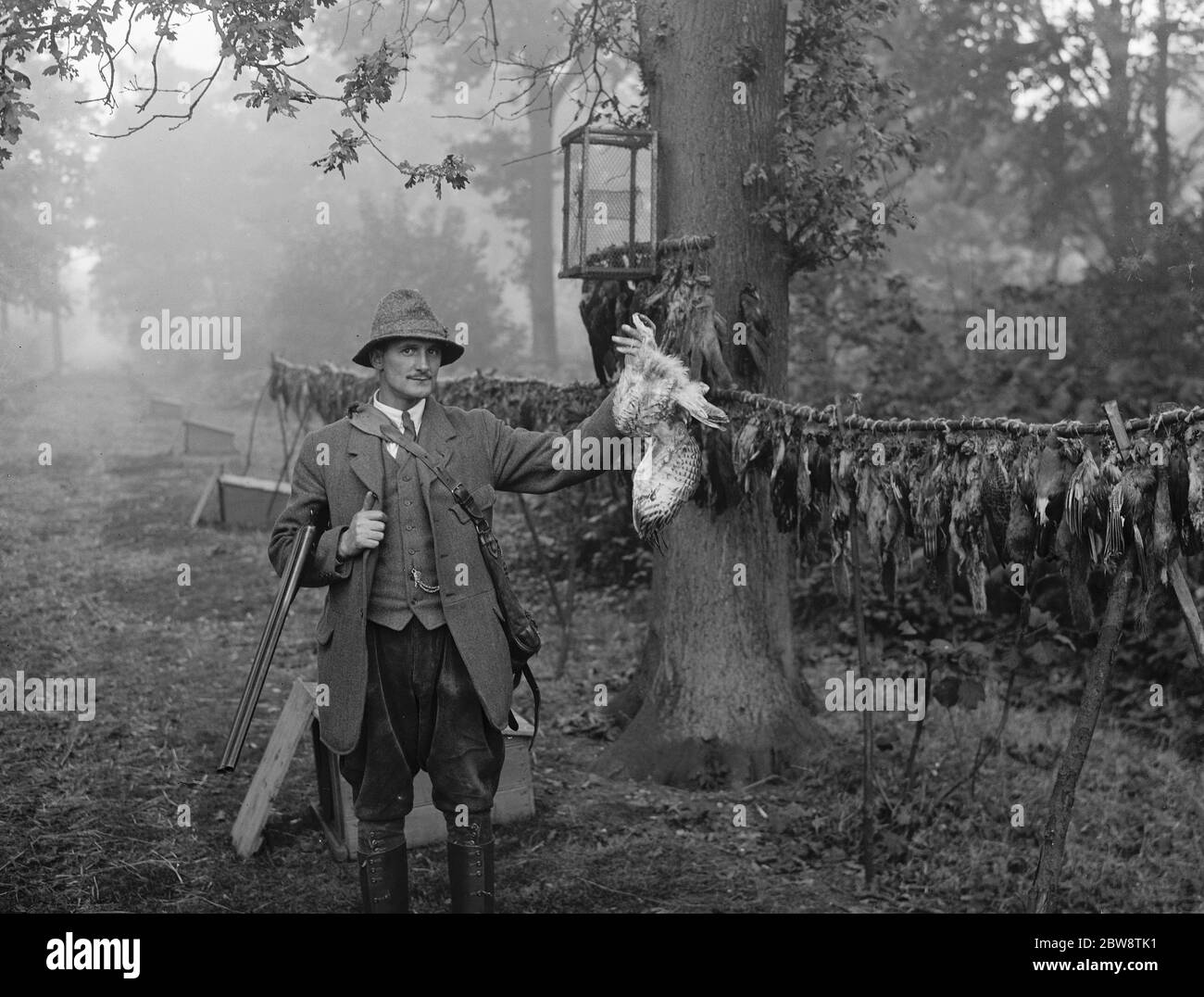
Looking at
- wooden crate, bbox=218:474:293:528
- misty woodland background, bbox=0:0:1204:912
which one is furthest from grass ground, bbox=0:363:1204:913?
wooden crate, bbox=218:474:293:528

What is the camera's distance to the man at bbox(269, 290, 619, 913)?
410 centimetres

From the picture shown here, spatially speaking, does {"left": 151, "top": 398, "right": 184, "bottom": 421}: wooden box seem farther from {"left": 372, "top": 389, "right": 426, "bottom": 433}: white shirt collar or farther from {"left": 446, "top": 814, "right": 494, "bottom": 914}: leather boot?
{"left": 446, "top": 814, "right": 494, "bottom": 914}: leather boot

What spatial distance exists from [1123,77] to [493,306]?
1533 centimetres

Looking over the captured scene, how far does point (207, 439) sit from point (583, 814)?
16.7m

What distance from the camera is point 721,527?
639cm

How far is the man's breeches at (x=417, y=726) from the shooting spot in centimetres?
413

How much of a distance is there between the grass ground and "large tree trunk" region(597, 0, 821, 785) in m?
0.27

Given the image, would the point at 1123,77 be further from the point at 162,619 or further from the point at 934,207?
the point at 162,619

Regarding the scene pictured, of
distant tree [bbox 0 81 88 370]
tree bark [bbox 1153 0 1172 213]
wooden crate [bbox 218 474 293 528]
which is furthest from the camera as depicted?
distant tree [bbox 0 81 88 370]

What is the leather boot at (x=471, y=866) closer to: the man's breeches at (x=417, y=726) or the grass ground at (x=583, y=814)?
the man's breeches at (x=417, y=726)

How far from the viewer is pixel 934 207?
2491cm

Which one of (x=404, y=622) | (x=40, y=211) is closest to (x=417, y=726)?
(x=404, y=622)
